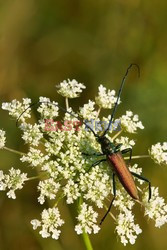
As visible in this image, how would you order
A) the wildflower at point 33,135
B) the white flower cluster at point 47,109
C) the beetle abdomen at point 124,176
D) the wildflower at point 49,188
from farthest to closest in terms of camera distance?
the white flower cluster at point 47,109
the wildflower at point 33,135
the wildflower at point 49,188
the beetle abdomen at point 124,176

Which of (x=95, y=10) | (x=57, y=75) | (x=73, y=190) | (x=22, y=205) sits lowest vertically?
(x=73, y=190)

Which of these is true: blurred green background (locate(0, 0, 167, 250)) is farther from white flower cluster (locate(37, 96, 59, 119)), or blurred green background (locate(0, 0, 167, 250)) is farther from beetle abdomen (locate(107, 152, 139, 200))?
beetle abdomen (locate(107, 152, 139, 200))

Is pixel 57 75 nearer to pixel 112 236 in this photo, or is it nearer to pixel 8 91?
pixel 8 91

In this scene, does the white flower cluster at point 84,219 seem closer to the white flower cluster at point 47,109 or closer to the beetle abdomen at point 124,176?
the beetle abdomen at point 124,176

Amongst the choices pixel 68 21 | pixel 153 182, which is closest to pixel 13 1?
pixel 68 21

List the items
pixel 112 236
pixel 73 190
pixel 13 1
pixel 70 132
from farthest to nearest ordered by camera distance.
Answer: pixel 13 1 < pixel 112 236 < pixel 70 132 < pixel 73 190

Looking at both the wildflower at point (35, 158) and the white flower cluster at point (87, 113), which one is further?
the white flower cluster at point (87, 113)

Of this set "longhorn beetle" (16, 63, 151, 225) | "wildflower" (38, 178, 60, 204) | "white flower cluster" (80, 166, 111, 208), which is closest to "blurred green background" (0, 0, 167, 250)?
"longhorn beetle" (16, 63, 151, 225)

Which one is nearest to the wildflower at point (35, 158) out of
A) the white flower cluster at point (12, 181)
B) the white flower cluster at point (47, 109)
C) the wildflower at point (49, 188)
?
the white flower cluster at point (12, 181)

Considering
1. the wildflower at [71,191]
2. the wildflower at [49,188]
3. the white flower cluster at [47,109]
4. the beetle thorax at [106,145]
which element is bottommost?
the wildflower at [71,191]
